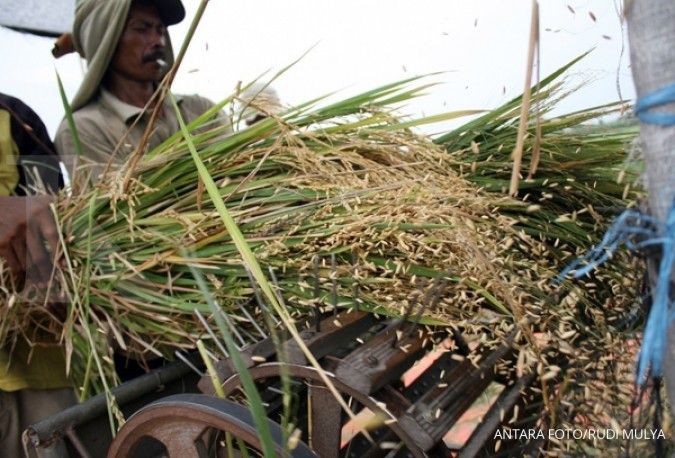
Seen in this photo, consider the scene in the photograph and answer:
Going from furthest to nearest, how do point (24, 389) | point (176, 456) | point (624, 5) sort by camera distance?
point (24, 389)
point (176, 456)
point (624, 5)

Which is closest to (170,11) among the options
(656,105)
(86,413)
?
(86,413)

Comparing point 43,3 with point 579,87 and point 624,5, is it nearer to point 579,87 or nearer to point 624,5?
point 579,87

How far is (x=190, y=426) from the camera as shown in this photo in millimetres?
1019

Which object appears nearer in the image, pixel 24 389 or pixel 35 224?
pixel 35 224

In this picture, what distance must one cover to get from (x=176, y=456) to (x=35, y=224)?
0.67 m

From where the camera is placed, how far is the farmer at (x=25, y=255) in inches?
50.9

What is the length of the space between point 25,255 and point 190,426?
0.64 meters

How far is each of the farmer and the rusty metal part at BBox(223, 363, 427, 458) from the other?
2.08 ft

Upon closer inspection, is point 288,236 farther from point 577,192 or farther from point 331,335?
point 577,192

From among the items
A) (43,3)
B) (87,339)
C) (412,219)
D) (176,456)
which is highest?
(43,3)

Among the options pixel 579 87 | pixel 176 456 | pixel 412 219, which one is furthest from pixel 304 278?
pixel 579 87

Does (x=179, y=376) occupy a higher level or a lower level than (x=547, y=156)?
lower

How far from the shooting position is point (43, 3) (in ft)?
8.11

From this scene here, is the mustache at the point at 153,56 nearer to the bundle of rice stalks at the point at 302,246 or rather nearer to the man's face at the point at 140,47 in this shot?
the man's face at the point at 140,47
